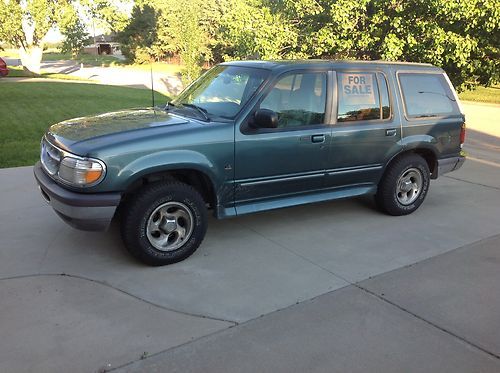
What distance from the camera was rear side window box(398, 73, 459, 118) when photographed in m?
5.60

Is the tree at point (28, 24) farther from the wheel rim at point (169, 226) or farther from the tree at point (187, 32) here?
the wheel rim at point (169, 226)

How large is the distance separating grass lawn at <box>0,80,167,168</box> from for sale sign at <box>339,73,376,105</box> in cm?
536

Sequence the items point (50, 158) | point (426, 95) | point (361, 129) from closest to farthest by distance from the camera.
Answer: point (50, 158) → point (361, 129) → point (426, 95)

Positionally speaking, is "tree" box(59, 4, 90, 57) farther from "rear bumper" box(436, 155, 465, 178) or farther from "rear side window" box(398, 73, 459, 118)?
"rear bumper" box(436, 155, 465, 178)

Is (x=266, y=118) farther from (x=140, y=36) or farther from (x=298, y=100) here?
(x=140, y=36)

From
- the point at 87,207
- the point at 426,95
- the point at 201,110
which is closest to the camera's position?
the point at 87,207

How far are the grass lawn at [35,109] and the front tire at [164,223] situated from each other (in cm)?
453

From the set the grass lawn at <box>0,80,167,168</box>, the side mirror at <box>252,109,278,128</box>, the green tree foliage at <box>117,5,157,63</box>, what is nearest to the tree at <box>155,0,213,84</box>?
the green tree foliage at <box>117,5,157,63</box>

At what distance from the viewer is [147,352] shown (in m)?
3.04

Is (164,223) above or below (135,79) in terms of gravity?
above

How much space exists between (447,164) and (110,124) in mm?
4167

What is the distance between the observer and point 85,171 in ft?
12.6

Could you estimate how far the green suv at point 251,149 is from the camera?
399cm

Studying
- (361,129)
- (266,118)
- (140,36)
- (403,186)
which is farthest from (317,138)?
(140,36)
